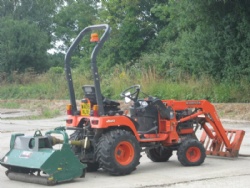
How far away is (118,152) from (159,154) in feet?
6.54

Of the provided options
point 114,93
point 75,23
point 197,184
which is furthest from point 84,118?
point 75,23

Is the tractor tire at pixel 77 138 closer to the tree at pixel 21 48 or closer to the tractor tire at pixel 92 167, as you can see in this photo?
the tractor tire at pixel 92 167

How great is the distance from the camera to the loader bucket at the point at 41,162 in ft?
33.2

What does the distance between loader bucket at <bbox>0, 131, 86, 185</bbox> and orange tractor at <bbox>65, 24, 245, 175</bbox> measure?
0.70 meters

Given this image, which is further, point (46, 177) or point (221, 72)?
point (221, 72)

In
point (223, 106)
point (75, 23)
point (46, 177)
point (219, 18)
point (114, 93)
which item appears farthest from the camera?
point (75, 23)

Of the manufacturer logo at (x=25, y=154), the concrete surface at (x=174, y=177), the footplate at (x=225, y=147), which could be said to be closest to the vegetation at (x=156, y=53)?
the footplate at (x=225, y=147)

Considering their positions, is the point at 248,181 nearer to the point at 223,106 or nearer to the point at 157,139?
the point at 157,139

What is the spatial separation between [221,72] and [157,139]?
16854mm

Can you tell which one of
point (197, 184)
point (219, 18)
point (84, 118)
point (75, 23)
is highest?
point (75, 23)

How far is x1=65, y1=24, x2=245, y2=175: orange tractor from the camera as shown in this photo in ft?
35.9

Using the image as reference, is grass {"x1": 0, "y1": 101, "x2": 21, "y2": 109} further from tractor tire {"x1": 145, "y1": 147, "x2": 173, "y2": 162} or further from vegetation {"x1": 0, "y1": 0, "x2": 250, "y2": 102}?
tractor tire {"x1": 145, "y1": 147, "x2": 173, "y2": 162}

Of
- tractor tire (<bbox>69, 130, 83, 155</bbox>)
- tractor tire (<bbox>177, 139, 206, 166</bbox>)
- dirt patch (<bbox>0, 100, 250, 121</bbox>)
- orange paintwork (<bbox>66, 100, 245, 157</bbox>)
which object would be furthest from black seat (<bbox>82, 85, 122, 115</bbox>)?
dirt patch (<bbox>0, 100, 250, 121</bbox>)

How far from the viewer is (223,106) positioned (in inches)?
961
